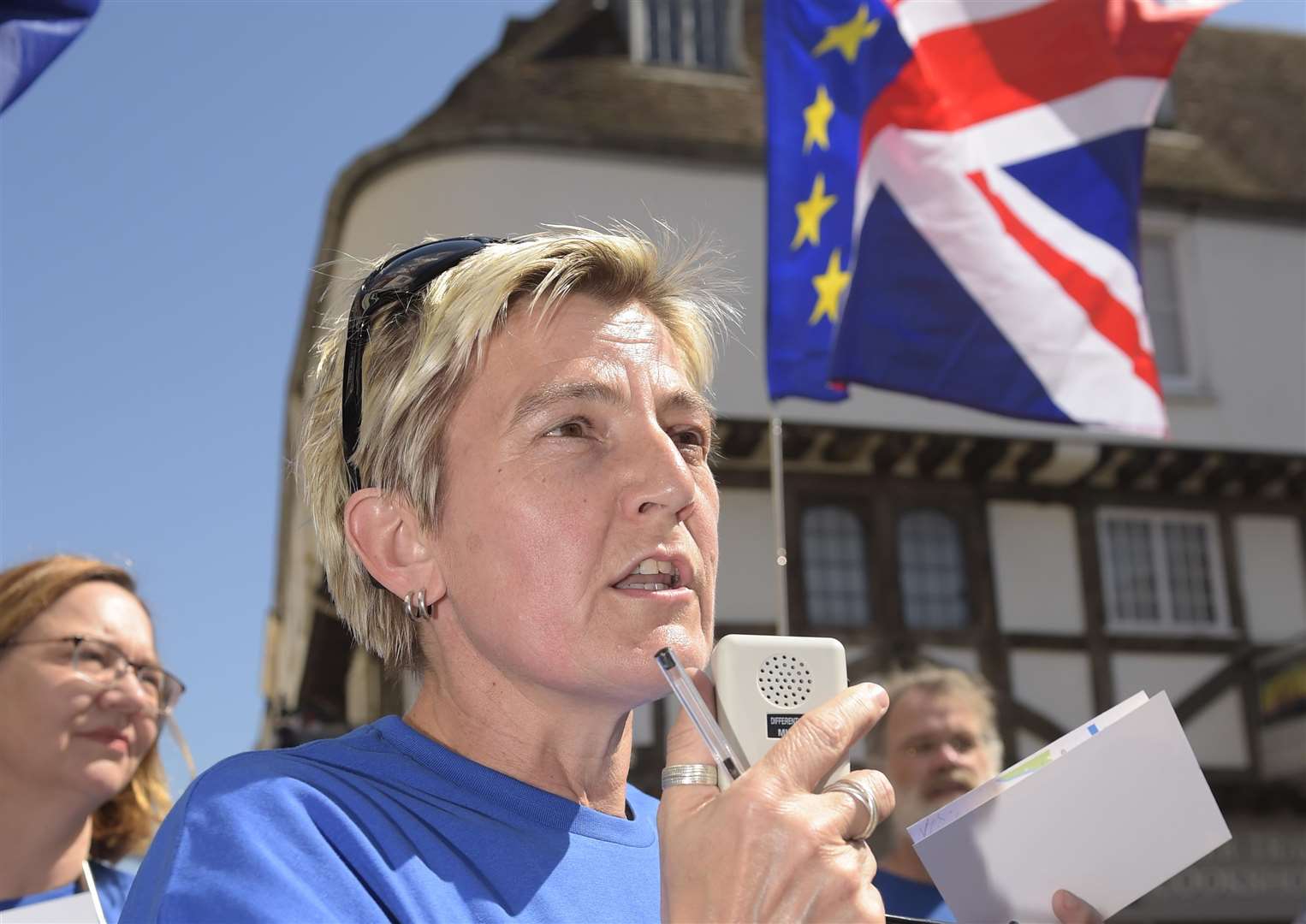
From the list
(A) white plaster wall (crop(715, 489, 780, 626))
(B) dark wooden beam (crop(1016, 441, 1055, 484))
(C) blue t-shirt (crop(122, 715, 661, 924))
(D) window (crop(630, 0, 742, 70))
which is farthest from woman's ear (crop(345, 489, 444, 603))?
(D) window (crop(630, 0, 742, 70))

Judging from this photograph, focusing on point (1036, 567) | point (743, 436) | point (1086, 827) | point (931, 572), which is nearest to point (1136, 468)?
point (1036, 567)

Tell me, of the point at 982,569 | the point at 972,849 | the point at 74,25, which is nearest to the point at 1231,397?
the point at 982,569

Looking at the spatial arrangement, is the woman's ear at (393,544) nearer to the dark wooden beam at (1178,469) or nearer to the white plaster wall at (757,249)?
the white plaster wall at (757,249)

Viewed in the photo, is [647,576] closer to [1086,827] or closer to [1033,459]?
[1086,827]

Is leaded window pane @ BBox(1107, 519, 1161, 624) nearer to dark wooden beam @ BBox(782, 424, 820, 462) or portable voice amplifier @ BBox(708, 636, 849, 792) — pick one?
dark wooden beam @ BBox(782, 424, 820, 462)

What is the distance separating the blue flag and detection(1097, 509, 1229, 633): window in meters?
12.4

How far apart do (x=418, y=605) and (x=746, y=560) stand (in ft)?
37.5

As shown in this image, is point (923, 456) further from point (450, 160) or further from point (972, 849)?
point (972, 849)

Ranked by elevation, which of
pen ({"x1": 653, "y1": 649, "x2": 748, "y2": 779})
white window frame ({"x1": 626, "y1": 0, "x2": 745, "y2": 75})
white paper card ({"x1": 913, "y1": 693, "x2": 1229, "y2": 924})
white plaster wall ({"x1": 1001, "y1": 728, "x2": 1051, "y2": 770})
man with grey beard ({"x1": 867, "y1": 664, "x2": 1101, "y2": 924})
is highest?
white window frame ({"x1": 626, "y1": 0, "x2": 745, "y2": 75})

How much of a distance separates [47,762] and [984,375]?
3.29 metres

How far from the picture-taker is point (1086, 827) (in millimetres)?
1794

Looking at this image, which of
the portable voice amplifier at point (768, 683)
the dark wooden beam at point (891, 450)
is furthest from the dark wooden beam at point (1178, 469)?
the portable voice amplifier at point (768, 683)

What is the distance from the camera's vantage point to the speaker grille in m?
1.53

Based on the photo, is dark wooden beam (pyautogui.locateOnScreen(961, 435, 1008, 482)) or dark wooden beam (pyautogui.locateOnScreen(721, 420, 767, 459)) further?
dark wooden beam (pyautogui.locateOnScreen(961, 435, 1008, 482))
